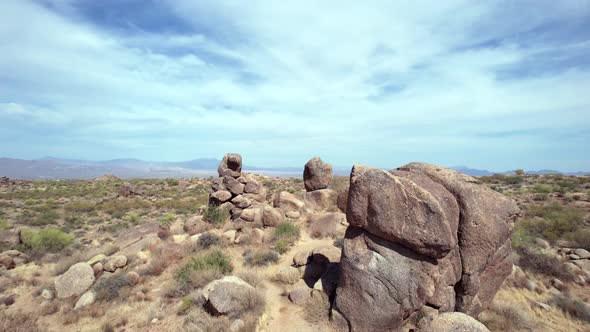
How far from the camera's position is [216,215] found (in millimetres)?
16578

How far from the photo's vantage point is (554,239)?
15.6 meters

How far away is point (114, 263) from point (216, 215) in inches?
212

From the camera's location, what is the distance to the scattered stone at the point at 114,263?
12.2 m

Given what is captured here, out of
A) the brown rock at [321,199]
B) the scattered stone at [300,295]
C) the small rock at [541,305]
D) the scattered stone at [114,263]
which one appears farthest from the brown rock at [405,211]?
the brown rock at [321,199]

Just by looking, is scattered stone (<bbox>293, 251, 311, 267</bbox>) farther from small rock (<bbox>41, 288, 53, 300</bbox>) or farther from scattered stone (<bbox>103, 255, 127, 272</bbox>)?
small rock (<bbox>41, 288, 53, 300</bbox>)

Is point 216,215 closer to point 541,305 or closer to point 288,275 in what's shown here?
point 288,275

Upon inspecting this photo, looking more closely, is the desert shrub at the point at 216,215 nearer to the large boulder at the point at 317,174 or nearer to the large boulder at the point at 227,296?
the large boulder at the point at 317,174

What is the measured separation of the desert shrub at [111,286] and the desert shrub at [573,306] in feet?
46.7

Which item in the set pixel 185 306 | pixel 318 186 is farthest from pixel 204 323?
pixel 318 186

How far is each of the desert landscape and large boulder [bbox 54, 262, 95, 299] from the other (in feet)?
0.15

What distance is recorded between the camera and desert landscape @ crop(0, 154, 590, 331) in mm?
7309

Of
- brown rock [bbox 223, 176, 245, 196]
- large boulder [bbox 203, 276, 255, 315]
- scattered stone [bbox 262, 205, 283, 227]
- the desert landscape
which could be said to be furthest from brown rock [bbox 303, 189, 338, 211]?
large boulder [bbox 203, 276, 255, 315]

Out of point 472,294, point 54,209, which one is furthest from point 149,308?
point 54,209

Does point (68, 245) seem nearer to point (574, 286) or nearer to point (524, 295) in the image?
point (524, 295)
